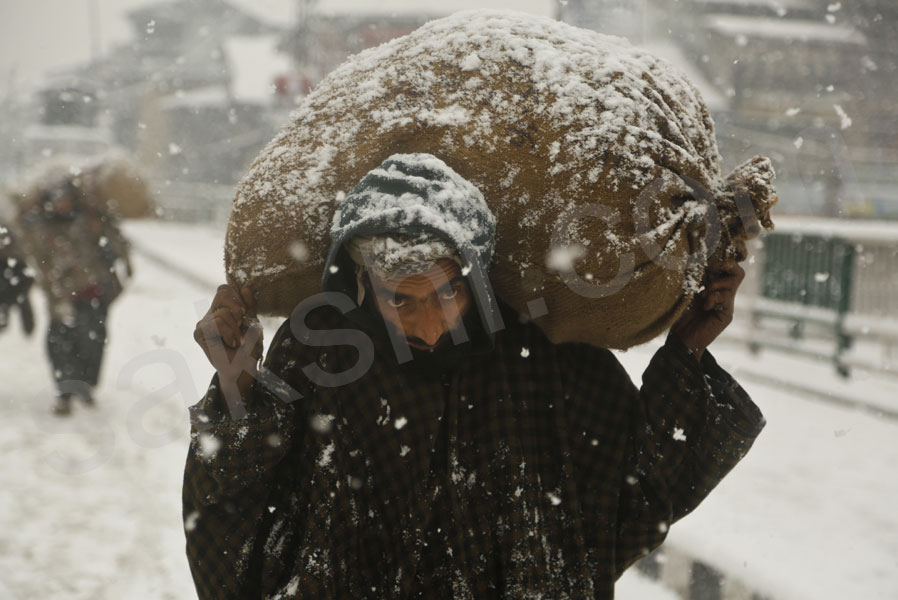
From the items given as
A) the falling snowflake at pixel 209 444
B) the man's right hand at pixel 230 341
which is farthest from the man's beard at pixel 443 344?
the falling snowflake at pixel 209 444

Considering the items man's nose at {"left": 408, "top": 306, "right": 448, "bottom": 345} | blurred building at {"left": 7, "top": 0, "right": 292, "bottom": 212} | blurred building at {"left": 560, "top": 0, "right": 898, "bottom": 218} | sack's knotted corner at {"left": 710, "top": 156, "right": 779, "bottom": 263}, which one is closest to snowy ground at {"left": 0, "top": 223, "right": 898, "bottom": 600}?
sack's knotted corner at {"left": 710, "top": 156, "right": 779, "bottom": 263}

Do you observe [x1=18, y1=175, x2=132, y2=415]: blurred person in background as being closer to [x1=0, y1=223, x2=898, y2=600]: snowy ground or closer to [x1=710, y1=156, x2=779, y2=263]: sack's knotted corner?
[x1=0, y1=223, x2=898, y2=600]: snowy ground

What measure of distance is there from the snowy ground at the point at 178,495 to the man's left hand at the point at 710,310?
361 millimetres

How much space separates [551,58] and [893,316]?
7161 mm

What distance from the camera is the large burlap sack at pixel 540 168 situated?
1.26 meters

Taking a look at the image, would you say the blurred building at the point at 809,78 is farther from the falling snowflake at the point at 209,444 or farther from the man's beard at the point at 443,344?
the falling snowflake at the point at 209,444

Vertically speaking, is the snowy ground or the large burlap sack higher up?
the large burlap sack

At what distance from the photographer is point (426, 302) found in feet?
4.19

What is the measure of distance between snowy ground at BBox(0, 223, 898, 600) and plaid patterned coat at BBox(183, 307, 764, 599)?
40 cm

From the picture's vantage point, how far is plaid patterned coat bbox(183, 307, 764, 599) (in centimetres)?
136

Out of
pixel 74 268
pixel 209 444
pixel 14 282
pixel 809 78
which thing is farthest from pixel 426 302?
pixel 809 78

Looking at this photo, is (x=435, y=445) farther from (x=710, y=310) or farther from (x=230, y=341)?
(x=710, y=310)

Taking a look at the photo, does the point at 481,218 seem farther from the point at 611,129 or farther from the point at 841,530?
the point at 841,530

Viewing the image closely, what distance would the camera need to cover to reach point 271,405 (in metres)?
1.35
